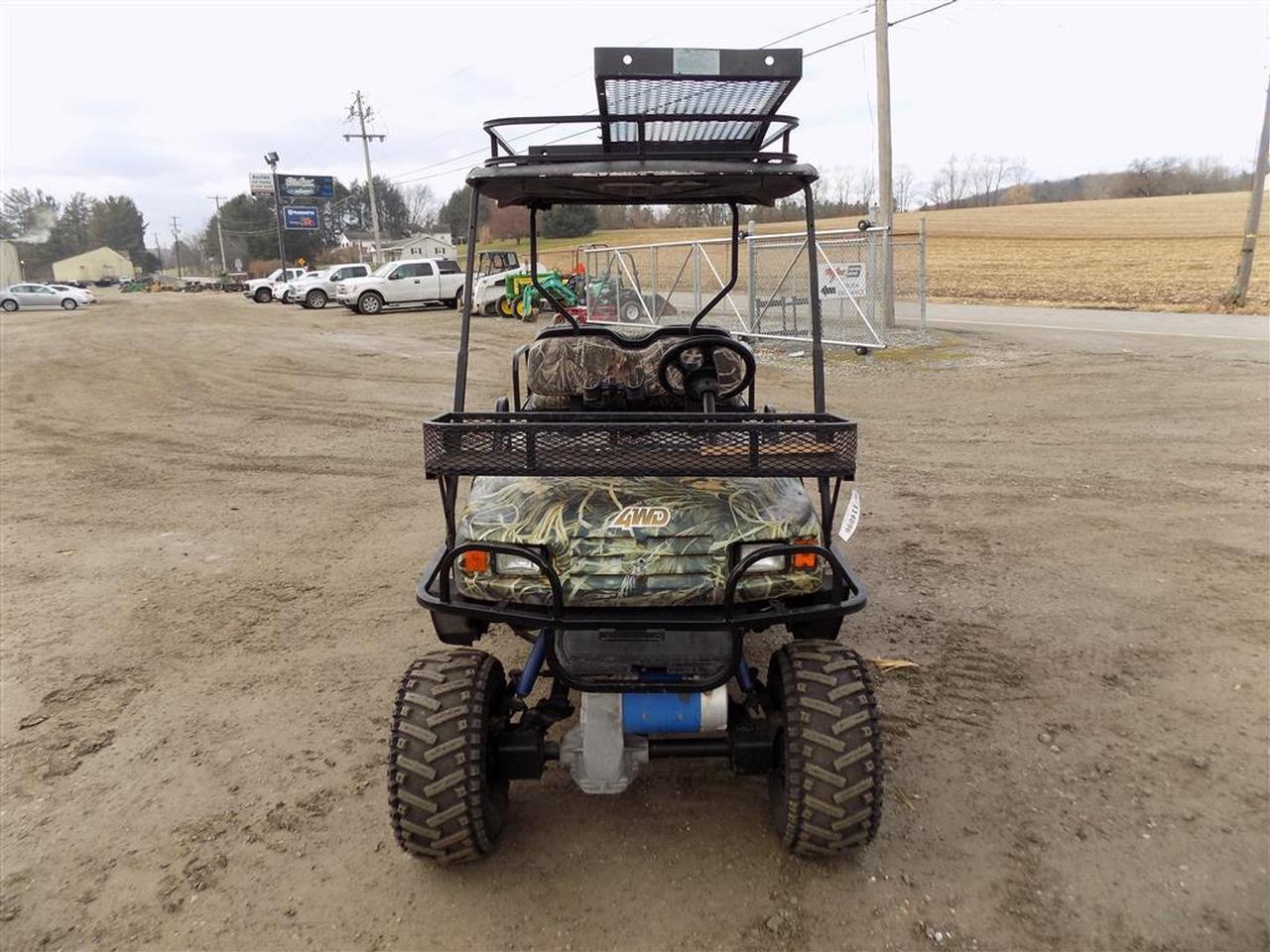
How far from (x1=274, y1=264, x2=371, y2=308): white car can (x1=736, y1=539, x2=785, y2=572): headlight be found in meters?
34.1

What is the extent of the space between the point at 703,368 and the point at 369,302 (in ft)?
91.7

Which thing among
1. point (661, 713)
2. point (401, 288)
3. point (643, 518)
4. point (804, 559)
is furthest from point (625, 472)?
point (401, 288)

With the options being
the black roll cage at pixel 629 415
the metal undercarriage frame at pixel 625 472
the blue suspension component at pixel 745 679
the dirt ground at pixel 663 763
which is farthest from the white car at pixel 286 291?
the blue suspension component at pixel 745 679

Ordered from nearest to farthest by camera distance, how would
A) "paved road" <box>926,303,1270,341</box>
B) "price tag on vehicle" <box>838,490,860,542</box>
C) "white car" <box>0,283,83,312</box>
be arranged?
"price tag on vehicle" <box>838,490,860,542</box>
"paved road" <box>926,303,1270,341</box>
"white car" <box>0,283,83,312</box>

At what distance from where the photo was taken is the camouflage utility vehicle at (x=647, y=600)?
108 inches

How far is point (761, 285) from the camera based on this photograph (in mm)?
16328

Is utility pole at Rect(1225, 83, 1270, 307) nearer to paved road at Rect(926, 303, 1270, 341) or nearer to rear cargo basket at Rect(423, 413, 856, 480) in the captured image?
paved road at Rect(926, 303, 1270, 341)

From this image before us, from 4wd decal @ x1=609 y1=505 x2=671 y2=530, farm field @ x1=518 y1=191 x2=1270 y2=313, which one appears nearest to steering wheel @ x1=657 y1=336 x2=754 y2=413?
4wd decal @ x1=609 y1=505 x2=671 y2=530

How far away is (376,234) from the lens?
52.8 m

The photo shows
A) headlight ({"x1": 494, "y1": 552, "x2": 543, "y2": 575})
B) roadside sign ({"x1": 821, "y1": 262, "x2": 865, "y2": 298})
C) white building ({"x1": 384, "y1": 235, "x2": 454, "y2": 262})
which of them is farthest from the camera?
white building ({"x1": 384, "y1": 235, "x2": 454, "y2": 262})

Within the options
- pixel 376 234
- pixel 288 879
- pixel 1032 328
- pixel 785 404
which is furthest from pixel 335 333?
pixel 376 234

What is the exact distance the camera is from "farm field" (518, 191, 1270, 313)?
23.6 meters

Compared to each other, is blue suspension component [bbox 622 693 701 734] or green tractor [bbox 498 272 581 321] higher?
green tractor [bbox 498 272 581 321]

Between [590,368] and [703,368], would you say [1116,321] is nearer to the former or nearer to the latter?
[703,368]
